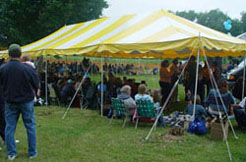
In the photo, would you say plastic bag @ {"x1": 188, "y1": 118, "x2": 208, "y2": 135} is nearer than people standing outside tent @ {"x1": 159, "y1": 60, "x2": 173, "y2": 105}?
Yes

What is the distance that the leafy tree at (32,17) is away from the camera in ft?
58.1

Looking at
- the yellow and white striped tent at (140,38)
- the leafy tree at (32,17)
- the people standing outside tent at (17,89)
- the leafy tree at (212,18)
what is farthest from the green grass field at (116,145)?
the leafy tree at (212,18)

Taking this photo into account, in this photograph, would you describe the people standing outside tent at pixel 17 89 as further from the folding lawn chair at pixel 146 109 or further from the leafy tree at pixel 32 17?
the leafy tree at pixel 32 17

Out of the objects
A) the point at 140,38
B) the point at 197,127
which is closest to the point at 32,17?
the point at 140,38

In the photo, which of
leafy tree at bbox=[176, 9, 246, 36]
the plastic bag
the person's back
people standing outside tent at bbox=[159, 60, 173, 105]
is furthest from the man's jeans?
leafy tree at bbox=[176, 9, 246, 36]

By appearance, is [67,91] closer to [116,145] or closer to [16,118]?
[116,145]

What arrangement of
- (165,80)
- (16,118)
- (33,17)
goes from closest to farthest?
(16,118)
(165,80)
(33,17)

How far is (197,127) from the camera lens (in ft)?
19.1

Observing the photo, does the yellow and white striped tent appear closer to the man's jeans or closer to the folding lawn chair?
the folding lawn chair

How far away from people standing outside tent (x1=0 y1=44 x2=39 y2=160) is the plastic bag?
10.8ft

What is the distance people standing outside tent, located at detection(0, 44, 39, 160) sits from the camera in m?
3.97

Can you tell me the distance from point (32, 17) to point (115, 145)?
51.2 ft

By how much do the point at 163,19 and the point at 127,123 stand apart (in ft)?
10.5

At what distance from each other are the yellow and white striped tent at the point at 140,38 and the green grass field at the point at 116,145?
190cm
